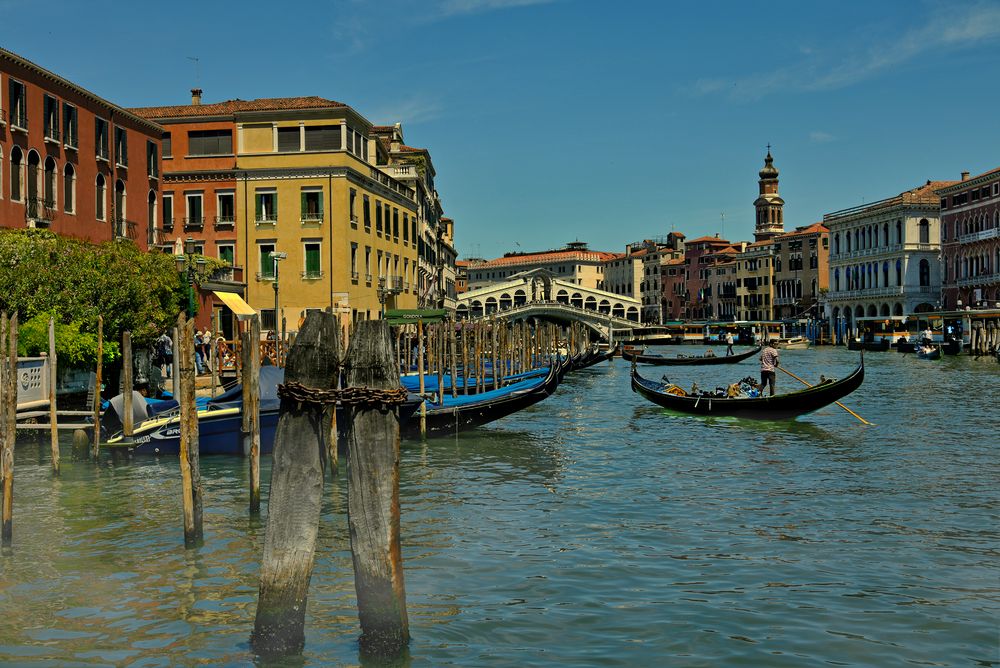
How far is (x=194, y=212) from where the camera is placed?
3053 centimetres

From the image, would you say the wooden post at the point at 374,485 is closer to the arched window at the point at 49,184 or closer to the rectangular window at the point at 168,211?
the arched window at the point at 49,184

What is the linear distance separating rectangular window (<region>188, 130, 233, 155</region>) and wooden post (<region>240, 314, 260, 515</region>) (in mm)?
21248

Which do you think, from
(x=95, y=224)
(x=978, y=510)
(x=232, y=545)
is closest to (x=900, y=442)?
(x=978, y=510)

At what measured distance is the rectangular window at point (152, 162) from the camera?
24.8 meters

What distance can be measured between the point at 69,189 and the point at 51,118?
1440 millimetres

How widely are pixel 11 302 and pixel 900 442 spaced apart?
12.8 meters

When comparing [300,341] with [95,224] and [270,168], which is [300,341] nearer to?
[95,224]

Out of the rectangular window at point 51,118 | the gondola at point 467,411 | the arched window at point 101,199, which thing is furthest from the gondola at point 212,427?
the arched window at point 101,199

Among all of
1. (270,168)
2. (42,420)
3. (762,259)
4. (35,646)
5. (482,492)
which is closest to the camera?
(35,646)

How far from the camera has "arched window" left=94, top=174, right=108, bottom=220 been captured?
22062 mm

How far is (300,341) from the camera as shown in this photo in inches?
195

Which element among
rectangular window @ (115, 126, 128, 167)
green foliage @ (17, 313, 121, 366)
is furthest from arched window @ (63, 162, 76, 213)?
green foliage @ (17, 313, 121, 366)

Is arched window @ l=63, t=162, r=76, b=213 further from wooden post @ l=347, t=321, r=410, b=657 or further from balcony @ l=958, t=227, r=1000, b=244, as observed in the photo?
balcony @ l=958, t=227, r=1000, b=244

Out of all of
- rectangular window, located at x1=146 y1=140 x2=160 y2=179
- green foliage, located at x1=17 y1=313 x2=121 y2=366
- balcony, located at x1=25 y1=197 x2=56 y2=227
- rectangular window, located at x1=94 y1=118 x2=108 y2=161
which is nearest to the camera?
green foliage, located at x1=17 y1=313 x2=121 y2=366
